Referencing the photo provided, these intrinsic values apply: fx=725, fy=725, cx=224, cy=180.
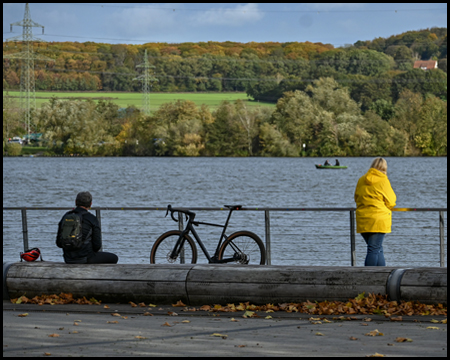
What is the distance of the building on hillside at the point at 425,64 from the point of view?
17116cm

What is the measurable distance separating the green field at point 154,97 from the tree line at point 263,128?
836 centimetres

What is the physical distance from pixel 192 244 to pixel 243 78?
16424 centimetres

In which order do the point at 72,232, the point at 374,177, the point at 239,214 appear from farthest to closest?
the point at 239,214, the point at 374,177, the point at 72,232

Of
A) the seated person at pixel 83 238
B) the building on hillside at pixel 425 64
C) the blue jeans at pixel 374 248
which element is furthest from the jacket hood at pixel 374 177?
the building on hillside at pixel 425 64

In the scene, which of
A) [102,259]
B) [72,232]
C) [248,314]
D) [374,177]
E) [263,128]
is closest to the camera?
[248,314]

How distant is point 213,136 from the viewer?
14050 cm

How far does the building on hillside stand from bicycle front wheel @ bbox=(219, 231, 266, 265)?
165651mm

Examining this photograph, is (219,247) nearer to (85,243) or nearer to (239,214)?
(85,243)

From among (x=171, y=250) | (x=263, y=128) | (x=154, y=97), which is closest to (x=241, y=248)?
(x=171, y=250)

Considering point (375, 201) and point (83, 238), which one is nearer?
point (83, 238)

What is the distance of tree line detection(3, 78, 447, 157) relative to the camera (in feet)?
444

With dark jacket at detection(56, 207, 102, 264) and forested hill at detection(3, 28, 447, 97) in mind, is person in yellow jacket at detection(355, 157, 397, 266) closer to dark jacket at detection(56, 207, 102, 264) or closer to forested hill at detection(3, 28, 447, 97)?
dark jacket at detection(56, 207, 102, 264)

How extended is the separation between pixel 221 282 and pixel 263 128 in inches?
5056

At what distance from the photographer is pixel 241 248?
35.5 ft
